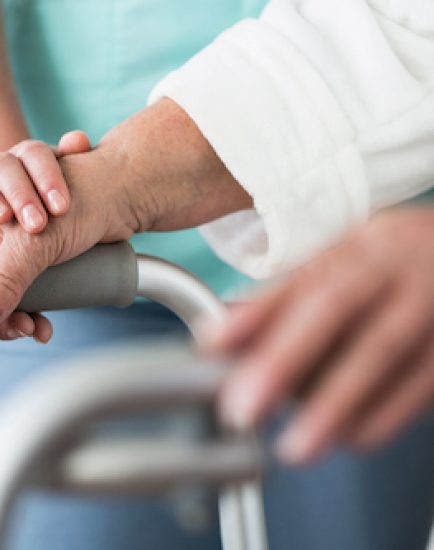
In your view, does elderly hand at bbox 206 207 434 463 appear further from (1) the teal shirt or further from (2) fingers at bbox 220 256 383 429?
(1) the teal shirt

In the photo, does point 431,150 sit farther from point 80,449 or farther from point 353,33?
point 80,449

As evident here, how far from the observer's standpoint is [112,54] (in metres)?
0.78

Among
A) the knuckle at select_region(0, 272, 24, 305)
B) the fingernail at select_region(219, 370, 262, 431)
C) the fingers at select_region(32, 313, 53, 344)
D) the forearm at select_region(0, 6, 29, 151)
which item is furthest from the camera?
the forearm at select_region(0, 6, 29, 151)

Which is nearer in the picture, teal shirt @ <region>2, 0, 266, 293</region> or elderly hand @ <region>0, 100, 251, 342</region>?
elderly hand @ <region>0, 100, 251, 342</region>

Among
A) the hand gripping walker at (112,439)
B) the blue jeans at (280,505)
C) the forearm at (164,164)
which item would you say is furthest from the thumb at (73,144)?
the hand gripping walker at (112,439)

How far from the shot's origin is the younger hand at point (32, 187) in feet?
1.59

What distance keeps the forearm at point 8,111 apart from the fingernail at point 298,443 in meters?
0.59

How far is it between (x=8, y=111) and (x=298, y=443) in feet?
2.04

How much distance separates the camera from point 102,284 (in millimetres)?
507

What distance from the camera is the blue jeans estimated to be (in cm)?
73

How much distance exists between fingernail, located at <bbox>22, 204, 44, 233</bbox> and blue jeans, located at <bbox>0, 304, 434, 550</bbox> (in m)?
0.28

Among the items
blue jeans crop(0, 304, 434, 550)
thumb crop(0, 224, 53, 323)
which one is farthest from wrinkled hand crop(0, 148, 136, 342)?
blue jeans crop(0, 304, 434, 550)

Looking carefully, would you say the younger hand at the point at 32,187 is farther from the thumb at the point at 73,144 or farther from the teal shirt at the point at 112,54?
the teal shirt at the point at 112,54

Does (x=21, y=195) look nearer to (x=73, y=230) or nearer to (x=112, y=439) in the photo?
(x=73, y=230)
